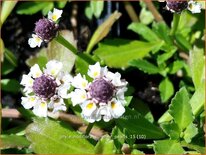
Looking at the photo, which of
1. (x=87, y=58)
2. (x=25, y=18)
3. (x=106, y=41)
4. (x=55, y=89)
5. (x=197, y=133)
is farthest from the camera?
(x=25, y=18)

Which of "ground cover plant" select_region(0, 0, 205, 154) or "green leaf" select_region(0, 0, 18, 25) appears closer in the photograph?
"ground cover plant" select_region(0, 0, 205, 154)

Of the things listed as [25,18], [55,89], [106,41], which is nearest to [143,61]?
[106,41]

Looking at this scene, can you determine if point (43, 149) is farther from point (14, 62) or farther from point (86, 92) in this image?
point (14, 62)

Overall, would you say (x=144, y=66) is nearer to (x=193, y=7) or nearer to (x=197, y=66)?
(x=197, y=66)

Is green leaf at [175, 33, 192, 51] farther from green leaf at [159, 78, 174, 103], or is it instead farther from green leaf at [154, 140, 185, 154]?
green leaf at [154, 140, 185, 154]

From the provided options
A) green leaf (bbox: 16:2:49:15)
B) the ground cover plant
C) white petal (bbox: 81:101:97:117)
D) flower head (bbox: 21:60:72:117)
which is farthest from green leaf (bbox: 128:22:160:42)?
white petal (bbox: 81:101:97:117)

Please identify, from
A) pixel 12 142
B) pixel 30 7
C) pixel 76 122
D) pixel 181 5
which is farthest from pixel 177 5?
pixel 30 7
